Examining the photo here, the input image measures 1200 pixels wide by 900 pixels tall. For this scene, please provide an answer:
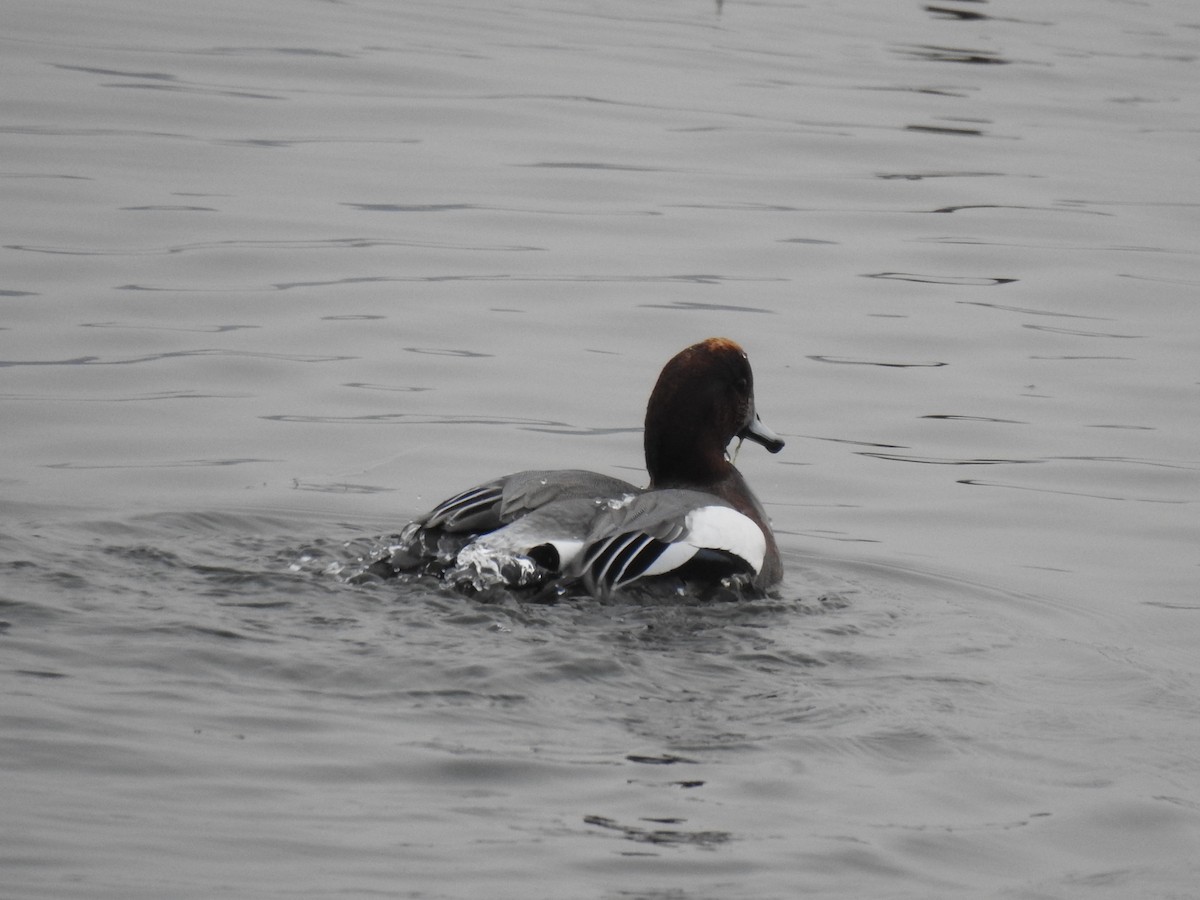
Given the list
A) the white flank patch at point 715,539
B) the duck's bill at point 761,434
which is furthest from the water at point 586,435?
the duck's bill at point 761,434

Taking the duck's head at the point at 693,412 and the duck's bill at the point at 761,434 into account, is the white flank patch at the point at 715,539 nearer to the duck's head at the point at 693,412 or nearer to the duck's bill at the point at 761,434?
the duck's head at the point at 693,412

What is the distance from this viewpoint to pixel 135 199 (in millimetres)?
13367

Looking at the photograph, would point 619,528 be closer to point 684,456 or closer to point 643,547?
point 643,547

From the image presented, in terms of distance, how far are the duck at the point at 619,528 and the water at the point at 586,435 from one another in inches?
7.7

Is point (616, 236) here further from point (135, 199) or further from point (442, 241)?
point (135, 199)

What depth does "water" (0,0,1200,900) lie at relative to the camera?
5.36 meters

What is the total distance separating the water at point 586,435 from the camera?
5.36 metres

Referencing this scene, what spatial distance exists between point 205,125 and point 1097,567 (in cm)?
899

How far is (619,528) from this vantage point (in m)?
7.33

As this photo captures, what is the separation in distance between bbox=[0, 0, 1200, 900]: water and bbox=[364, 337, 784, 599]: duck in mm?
195

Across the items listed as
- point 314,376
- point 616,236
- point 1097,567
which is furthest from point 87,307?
point 1097,567

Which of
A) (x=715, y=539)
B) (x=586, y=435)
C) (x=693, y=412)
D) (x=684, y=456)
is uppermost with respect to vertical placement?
(x=693, y=412)

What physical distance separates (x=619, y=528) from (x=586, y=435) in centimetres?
276

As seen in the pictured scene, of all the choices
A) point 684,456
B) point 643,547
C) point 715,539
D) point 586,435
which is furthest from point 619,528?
point 586,435
